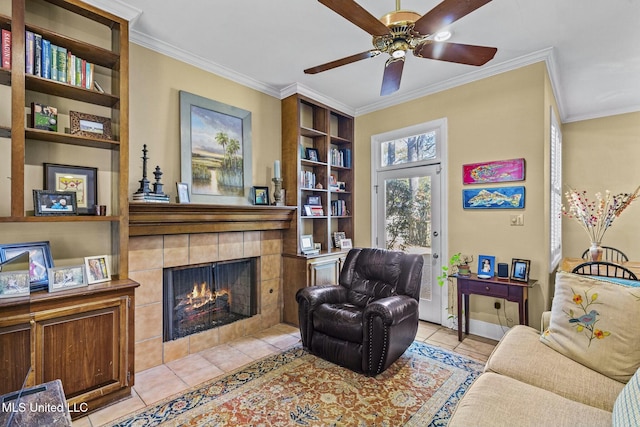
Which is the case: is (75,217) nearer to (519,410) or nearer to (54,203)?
(54,203)

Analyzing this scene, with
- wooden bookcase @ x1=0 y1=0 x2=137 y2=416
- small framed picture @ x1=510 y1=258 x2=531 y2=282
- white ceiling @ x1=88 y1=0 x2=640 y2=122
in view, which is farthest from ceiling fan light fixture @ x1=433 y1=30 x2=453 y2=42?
wooden bookcase @ x1=0 y1=0 x2=137 y2=416

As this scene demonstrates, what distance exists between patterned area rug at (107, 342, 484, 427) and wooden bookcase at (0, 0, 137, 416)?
461 millimetres

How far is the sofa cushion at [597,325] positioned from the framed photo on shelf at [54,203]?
3.20 m

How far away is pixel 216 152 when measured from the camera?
3.16 metres

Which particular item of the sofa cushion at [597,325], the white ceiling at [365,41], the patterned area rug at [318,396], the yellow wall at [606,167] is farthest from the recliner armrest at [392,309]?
the yellow wall at [606,167]

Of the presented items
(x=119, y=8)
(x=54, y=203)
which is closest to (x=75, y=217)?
(x=54, y=203)

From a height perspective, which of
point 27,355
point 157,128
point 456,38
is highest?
point 456,38

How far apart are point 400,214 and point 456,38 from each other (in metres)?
2.04

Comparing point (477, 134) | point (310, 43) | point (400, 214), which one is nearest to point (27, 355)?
point (310, 43)

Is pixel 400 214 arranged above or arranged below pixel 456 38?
below

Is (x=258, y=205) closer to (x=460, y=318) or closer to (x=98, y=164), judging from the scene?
(x=98, y=164)

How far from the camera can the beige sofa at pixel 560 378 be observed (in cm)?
124

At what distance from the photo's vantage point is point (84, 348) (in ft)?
6.58

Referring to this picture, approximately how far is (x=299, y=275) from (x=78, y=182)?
2254mm
